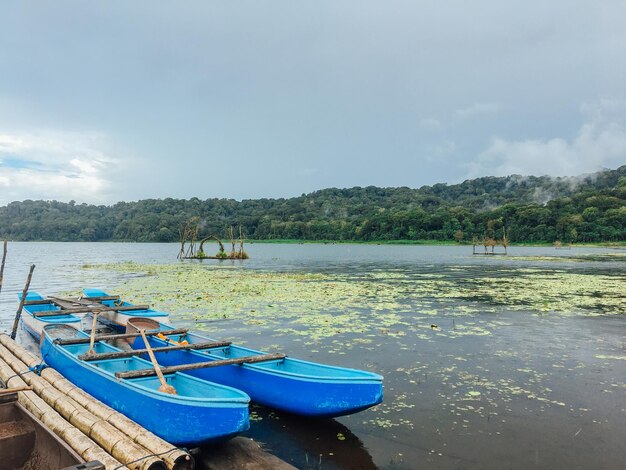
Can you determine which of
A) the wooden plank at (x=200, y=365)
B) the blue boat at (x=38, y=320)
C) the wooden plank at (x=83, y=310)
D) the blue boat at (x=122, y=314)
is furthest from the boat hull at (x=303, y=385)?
the blue boat at (x=38, y=320)

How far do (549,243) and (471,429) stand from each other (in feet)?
424

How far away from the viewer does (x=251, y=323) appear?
15.7 m

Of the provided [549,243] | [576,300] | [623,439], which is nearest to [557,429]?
[623,439]

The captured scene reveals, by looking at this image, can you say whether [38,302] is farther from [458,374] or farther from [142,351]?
[458,374]

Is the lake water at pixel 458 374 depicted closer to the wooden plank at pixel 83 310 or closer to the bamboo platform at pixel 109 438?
the bamboo platform at pixel 109 438

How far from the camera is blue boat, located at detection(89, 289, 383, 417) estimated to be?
22.5ft

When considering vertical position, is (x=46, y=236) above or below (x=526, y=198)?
below

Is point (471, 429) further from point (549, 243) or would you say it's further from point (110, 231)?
point (110, 231)

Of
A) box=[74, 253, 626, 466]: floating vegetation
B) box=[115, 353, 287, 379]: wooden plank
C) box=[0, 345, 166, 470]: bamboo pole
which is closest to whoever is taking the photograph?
box=[0, 345, 166, 470]: bamboo pole

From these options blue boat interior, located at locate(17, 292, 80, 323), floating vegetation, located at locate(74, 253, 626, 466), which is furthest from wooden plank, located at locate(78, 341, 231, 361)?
blue boat interior, located at locate(17, 292, 80, 323)

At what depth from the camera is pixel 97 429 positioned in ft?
18.5

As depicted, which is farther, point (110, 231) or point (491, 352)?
point (110, 231)

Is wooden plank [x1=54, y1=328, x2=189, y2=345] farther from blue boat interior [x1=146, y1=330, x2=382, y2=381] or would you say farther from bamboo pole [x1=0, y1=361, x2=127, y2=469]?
bamboo pole [x1=0, y1=361, x2=127, y2=469]

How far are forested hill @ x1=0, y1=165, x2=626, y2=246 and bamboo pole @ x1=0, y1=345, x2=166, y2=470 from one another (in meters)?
130
